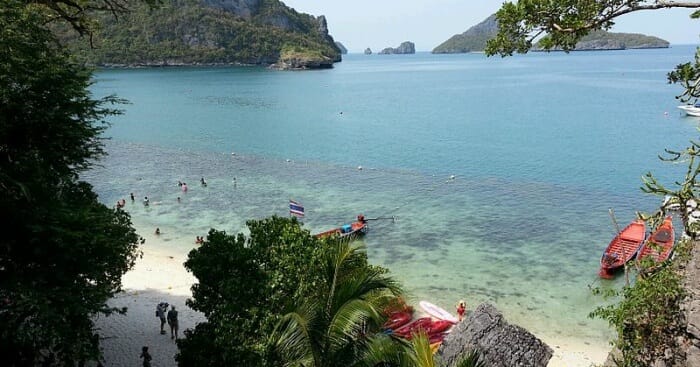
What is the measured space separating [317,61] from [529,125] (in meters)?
126

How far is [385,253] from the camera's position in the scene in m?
27.5

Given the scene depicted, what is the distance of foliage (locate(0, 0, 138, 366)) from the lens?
10.6 m

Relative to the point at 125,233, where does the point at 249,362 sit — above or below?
below

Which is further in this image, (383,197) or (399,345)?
(383,197)

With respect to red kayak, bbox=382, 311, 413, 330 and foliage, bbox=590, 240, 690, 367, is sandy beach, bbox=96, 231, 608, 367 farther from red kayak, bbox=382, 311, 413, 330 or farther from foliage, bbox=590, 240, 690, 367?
foliage, bbox=590, 240, 690, 367

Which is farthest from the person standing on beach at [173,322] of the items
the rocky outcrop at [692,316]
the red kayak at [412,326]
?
the rocky outcrop at [692,316]

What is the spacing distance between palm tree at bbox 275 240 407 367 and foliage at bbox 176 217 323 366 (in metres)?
0.96

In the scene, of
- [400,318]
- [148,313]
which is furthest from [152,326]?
[400,318]

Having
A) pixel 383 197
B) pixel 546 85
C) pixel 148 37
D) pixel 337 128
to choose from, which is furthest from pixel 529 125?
pixel 148 37

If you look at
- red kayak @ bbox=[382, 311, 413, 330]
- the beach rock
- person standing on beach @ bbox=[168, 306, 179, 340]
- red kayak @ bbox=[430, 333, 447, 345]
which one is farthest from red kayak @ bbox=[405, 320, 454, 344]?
person standing on beach @ bbox=[168, 306, 179, 340]

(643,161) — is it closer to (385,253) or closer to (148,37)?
(385,253)

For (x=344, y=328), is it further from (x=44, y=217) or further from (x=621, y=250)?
(x=621, y=250)

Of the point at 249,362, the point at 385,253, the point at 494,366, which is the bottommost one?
the point at 385,253

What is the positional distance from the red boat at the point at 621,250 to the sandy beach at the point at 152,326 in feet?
20.9
